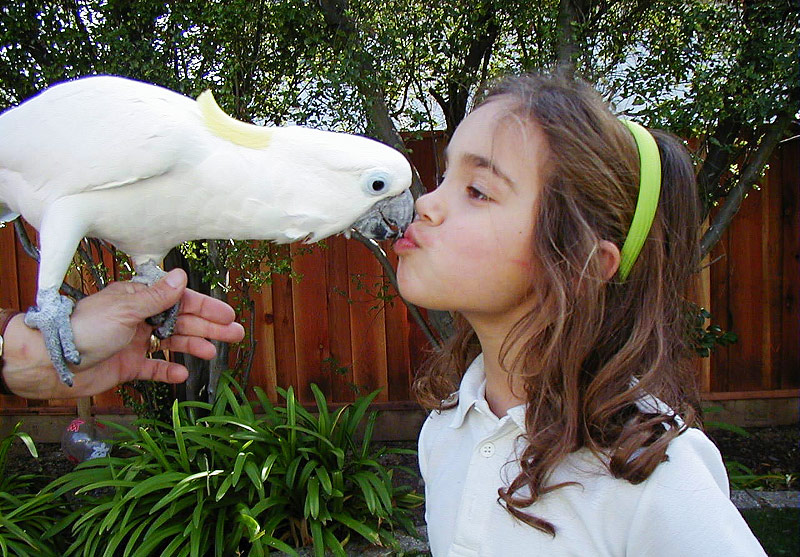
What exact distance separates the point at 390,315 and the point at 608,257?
246 centimetres

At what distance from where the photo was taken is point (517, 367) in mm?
1038

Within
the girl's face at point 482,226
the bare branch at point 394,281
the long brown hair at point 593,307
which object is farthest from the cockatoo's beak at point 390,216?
the bare branch at point 394,281

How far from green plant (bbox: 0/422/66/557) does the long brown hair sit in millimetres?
1928

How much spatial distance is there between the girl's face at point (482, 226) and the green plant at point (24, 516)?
1886 millimetres

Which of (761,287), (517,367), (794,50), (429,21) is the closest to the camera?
(517,367)

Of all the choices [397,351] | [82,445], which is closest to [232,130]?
[82,445]

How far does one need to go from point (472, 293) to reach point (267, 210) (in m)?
0.38

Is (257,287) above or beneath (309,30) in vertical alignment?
beneath

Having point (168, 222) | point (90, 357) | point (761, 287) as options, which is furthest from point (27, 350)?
point (761, 287)

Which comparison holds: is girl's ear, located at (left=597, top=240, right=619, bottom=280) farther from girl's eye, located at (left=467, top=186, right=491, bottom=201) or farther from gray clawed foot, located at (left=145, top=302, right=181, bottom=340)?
gray clawed foot, located at (left=145, top=302, right=181, bottom=340)

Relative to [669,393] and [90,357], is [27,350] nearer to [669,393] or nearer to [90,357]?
[90,357]

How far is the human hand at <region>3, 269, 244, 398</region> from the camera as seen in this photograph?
1148mm

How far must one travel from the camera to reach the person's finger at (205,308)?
138 centimetres

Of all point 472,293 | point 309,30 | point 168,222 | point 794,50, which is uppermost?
point 309,30
